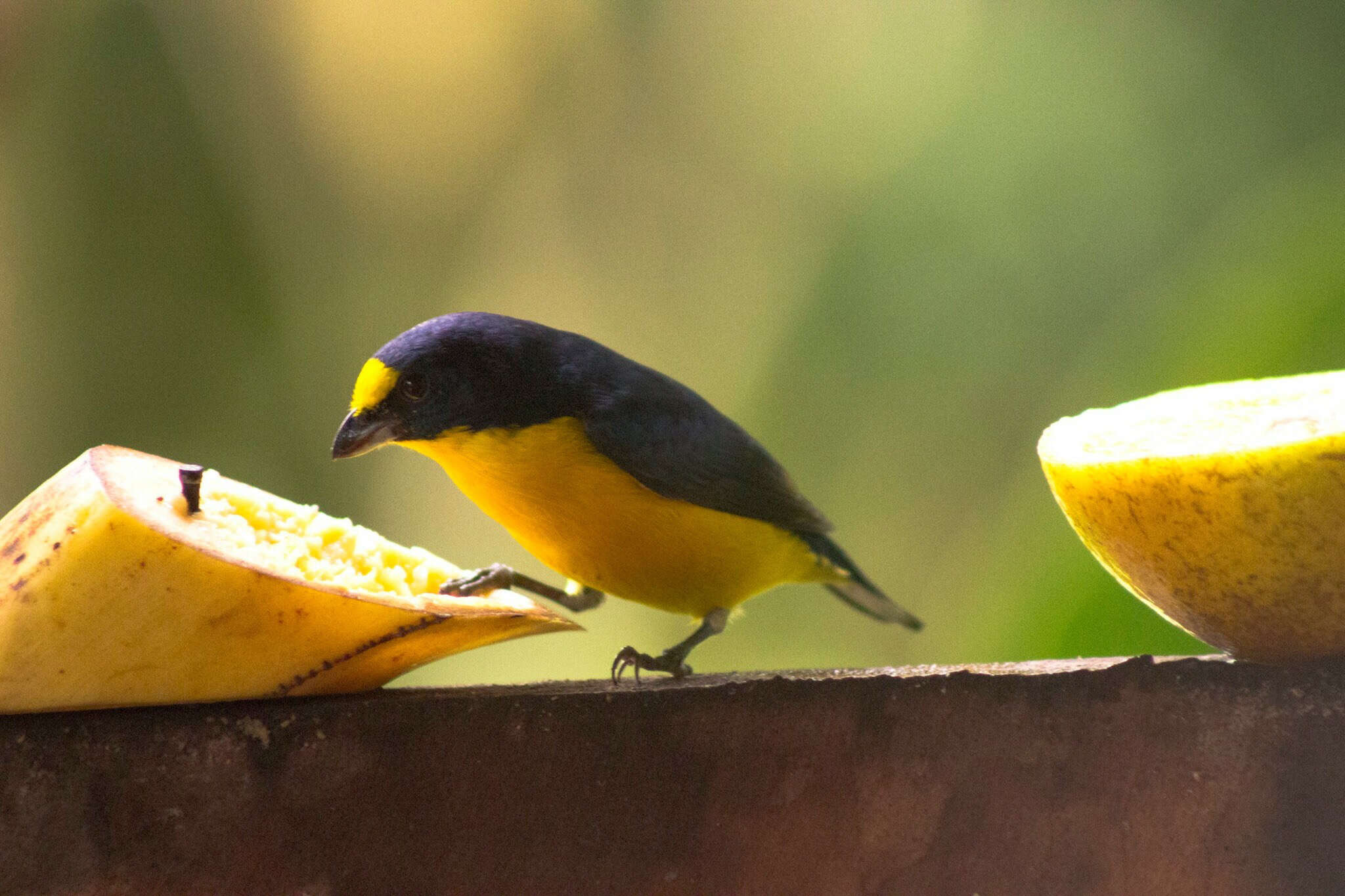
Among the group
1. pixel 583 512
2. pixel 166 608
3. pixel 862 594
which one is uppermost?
pixel 166 608

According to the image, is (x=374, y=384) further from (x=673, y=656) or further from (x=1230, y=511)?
(x=1230, y=511)

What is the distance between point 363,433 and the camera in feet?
4.75

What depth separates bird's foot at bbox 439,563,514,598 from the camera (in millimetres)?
1398

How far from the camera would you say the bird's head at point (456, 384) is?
1.45 m

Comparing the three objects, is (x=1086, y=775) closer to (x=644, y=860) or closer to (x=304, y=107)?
(x=644, y=860)

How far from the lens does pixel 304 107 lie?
3590mm

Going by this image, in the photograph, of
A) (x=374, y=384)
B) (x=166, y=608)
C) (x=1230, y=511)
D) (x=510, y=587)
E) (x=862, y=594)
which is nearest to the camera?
(x=166, y=608)

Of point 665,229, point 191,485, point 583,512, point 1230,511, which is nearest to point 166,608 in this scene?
point 191,485

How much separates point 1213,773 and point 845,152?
2749 millimetres

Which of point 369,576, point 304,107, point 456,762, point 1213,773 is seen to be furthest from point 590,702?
point 304,107

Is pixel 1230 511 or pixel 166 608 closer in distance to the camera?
pixel 166 608

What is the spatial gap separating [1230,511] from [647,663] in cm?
72

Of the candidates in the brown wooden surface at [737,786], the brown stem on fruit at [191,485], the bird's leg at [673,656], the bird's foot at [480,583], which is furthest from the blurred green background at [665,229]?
the brown stem on fruit at [191,485]

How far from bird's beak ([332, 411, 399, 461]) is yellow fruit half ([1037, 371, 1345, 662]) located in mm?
801
